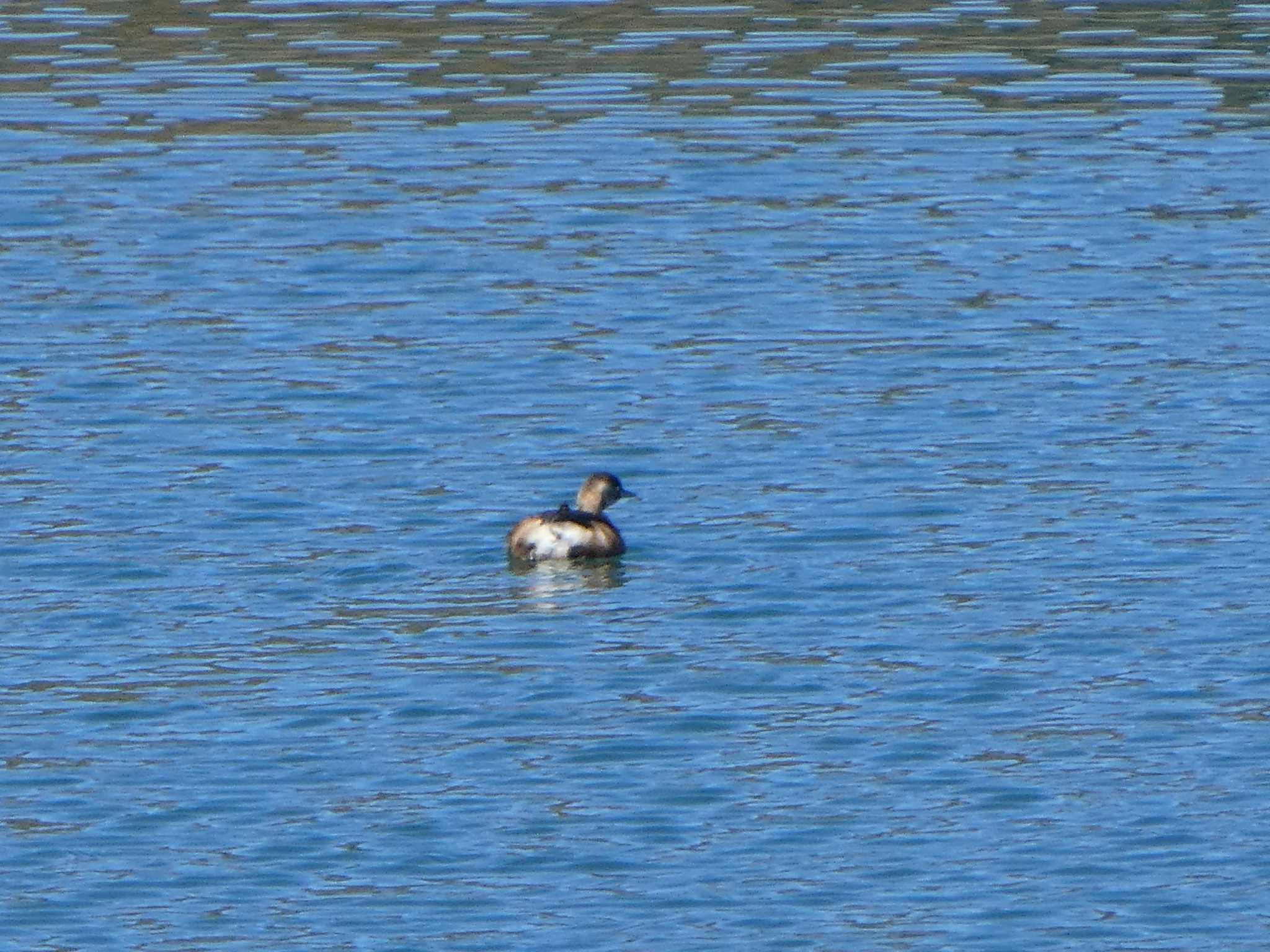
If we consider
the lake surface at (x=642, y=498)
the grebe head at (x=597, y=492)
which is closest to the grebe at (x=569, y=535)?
the grebe head at (x=597, y=492)

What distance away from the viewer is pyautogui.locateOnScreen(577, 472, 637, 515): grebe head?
14508mm

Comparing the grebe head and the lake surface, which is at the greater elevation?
the grebe head

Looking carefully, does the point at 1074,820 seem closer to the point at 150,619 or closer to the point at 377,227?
the point at 150,619

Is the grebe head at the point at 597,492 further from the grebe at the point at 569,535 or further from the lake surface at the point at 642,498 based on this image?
the lake surface at the point at 642,498

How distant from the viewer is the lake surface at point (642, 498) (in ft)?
34.3

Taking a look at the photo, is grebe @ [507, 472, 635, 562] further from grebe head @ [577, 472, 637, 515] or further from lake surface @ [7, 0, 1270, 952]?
lake surface @ [7, 0, 1270, 952]

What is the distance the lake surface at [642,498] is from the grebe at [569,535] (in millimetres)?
160

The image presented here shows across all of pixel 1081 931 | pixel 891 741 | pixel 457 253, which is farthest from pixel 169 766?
pixel 457 253

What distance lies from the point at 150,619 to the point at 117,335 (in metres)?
6.07

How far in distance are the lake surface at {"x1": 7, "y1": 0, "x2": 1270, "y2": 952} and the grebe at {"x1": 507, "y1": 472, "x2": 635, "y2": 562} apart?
0.16m

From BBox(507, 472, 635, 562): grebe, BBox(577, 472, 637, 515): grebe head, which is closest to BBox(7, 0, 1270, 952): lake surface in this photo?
BBox(507, 472, 635, 562): grebe

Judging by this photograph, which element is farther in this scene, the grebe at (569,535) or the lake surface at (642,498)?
the grebe at (569,535)

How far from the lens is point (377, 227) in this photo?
72.6 ft

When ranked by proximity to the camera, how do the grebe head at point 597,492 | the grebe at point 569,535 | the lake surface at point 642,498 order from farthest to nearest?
the grebe head at point 597,492, the grebe at point 569,535, the lake surface at point 642,498
